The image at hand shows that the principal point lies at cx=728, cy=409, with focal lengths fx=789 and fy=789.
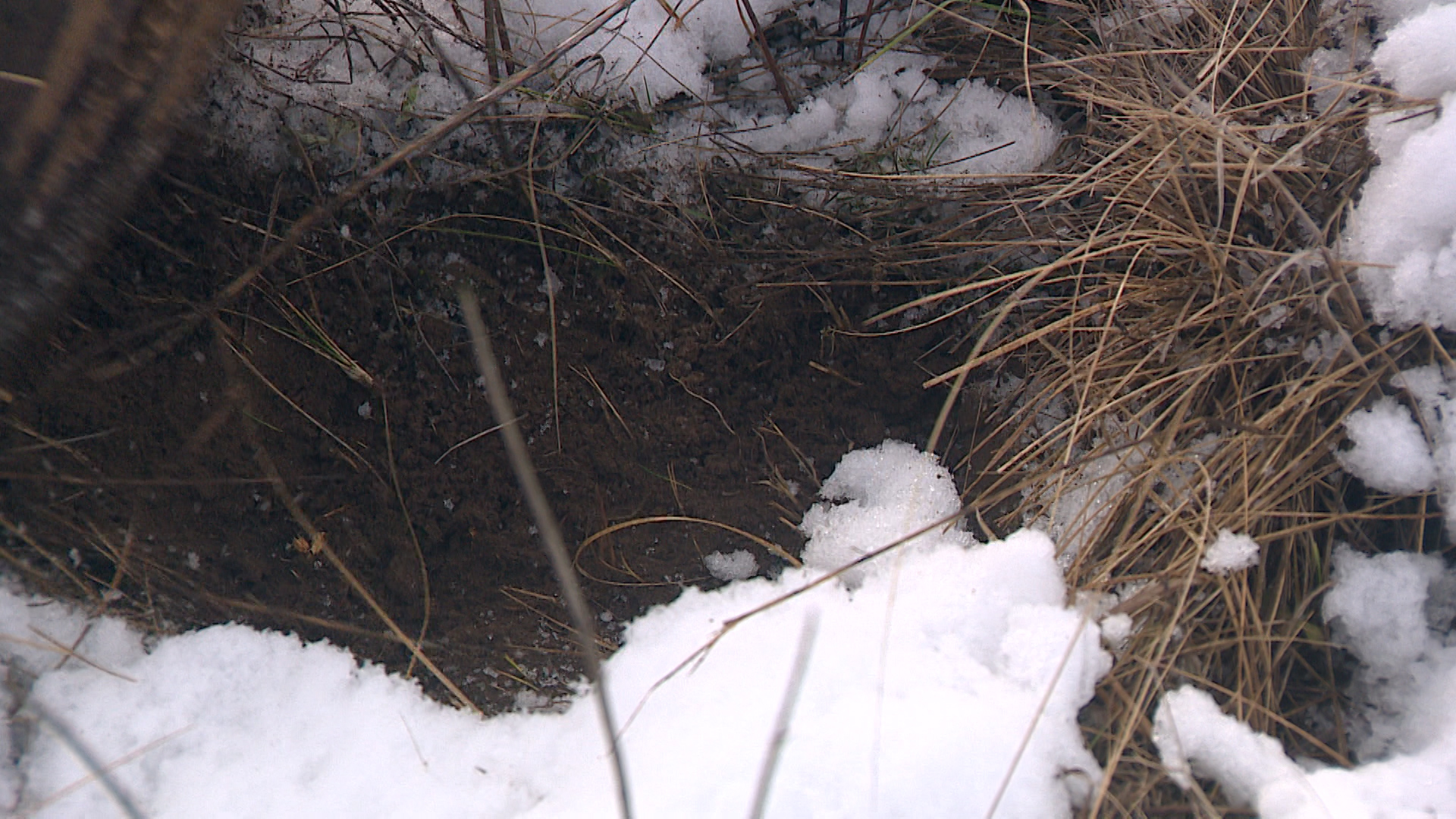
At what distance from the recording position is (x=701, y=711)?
1.05 m

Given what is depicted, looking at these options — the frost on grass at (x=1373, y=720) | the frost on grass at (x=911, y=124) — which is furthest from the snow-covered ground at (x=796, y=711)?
the frost on grass at (x=911, y=124)

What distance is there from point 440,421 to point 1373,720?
4.31 ft

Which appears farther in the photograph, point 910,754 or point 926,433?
point 926,433

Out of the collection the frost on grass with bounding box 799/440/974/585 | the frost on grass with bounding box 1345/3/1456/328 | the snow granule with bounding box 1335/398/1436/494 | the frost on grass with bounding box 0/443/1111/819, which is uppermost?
the frost on grass with bounding box 1345/3/1456/328

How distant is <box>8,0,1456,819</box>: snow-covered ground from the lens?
0.93 meters

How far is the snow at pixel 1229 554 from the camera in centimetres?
96

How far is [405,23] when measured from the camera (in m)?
1.24

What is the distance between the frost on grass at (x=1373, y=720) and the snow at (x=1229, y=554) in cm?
12

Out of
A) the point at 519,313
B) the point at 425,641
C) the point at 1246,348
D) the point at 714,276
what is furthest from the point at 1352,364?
the point at 425,641

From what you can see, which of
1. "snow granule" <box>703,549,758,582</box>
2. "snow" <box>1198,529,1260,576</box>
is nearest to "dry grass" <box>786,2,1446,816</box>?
"snow" <box>1198,529,1260,576</box>

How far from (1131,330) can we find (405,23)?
1186mm

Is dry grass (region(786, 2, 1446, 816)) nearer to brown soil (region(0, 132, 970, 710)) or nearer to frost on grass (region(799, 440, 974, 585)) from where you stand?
frost on grass (region(799, 440, 974, 585))

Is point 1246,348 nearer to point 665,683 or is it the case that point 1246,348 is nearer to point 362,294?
point 665,683

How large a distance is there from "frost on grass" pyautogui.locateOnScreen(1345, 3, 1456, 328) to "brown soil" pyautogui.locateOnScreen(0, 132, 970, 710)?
0.55m
